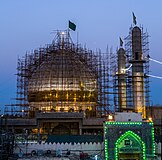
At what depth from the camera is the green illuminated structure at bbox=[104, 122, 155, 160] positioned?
114 feet

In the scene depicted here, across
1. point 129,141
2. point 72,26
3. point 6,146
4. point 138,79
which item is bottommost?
point 6,146

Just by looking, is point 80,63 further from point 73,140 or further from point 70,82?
point 73,140

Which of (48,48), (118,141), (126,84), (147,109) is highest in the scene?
(48,48)

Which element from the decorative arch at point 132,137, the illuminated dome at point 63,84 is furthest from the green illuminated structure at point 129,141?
the illuminated dome at point 63,84

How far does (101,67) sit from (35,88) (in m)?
10.4

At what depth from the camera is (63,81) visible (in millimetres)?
56844

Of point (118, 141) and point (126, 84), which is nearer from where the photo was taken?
point (118, 141)

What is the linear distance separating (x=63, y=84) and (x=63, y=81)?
0.45 metres

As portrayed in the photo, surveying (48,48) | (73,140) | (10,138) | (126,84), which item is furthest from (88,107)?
(10,138)

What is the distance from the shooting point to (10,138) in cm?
3594

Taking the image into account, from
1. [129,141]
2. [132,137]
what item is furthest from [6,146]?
[132,137]

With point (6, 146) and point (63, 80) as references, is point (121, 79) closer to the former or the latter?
point (63, 80)

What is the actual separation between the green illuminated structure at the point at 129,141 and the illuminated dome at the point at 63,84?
2030 centimetres

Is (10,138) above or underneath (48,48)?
underneath
